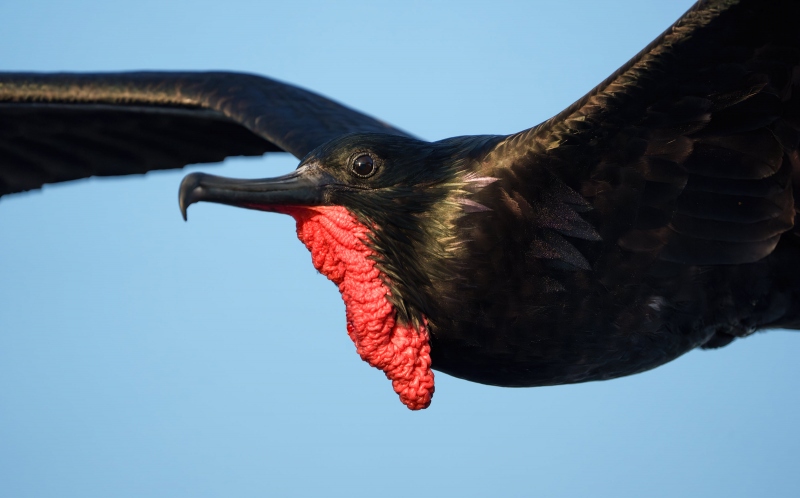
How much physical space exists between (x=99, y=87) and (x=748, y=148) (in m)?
4.44

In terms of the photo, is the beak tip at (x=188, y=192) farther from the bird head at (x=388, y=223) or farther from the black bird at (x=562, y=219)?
the bird head at (x=388, y=223)

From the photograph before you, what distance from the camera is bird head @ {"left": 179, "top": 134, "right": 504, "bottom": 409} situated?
209 inches

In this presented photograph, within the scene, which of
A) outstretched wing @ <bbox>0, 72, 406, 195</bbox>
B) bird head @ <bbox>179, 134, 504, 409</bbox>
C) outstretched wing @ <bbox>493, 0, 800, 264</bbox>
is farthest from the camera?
outstretched wing @ <bbox>0, 72, 406, 195</bbox>

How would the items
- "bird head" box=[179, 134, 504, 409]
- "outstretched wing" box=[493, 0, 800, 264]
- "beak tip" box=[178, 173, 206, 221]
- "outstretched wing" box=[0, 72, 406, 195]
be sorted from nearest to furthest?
"outstretched wing" box=[493, 0, 800, 264] < "beak tip" box=[178, 173, 206, 221] < "bird head" box=[179, 134, 504, 409] < "outstretched wing" box=[0, 72, 406, 195]

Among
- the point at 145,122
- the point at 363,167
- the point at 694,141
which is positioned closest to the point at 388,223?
the point at 363,167

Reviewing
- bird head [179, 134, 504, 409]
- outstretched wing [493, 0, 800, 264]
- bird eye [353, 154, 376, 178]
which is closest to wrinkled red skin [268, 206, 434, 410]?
bird head [179, 134, 504, 409]

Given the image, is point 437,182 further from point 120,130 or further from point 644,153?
point 120,130

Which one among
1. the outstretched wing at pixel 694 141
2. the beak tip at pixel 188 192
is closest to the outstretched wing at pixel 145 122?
the beak tip at pixel 188 192

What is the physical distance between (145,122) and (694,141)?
14.6 ft

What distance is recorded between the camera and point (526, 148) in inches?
205

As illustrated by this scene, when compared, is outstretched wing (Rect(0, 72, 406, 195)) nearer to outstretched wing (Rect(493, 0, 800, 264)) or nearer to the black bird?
the black bird

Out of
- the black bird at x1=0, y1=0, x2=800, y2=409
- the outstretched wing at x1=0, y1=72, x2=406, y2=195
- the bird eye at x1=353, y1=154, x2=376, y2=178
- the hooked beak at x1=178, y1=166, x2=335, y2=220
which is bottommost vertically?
the black bird at x1=0, y1=0, x2=800, y2=409

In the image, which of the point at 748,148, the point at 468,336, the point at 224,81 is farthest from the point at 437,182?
the point at 224,81

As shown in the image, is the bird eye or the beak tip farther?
the bird eye
